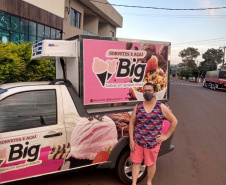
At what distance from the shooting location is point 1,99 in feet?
9.34

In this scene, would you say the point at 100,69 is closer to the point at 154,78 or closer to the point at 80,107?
the point at 80,107

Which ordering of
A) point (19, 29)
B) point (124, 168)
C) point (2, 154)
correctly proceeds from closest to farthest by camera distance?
point (2, 154)
point (124, 168)
point (19, 29)

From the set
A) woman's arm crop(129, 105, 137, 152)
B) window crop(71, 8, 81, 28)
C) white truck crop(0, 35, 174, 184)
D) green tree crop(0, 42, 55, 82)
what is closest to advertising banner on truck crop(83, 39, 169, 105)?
white truck crop(0, 35, 174, 184)

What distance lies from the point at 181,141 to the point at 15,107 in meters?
5.01

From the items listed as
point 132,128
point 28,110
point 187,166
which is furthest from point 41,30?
point 132,128

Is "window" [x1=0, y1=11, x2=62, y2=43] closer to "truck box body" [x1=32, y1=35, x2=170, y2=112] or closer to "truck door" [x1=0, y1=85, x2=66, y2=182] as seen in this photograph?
"truck box body" [x1=32, y1=35, x2=170, y2=112]

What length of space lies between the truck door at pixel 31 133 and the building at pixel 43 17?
1417 centimetres

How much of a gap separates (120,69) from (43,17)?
16.9 metres

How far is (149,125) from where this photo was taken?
10.8ft

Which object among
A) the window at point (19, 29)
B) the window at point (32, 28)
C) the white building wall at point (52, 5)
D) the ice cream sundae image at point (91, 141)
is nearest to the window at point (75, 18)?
the white building wall at point (52, 5)

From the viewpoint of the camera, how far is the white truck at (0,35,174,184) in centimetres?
291

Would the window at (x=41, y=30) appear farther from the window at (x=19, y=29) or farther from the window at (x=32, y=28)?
the window at (x=32, y=28)

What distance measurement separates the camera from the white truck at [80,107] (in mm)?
2914

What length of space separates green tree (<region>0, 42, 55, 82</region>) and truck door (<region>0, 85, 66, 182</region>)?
11.0 ft
